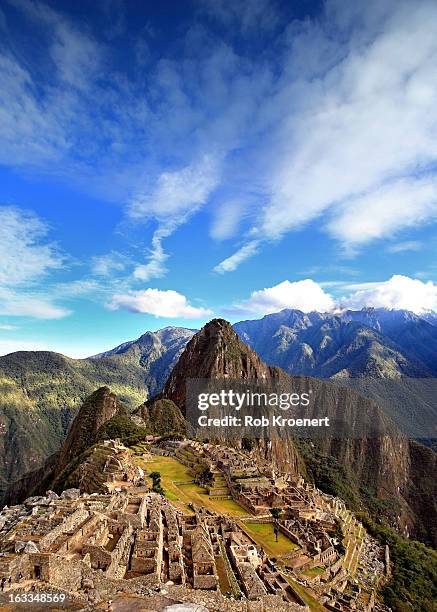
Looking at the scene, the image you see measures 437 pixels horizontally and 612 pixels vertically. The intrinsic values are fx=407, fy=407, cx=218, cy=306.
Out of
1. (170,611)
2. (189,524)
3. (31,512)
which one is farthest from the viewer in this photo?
(189,524)

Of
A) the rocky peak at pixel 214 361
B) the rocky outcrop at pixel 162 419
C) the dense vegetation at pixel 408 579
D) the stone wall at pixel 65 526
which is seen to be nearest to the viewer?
the stone wall at pixel 65 526

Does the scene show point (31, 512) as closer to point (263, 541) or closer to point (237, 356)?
point (263, 541)

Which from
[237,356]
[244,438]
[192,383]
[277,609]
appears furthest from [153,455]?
[237,356]

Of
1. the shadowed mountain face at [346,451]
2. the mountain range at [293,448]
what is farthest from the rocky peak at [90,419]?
the shadowed mountain face at [346,451]

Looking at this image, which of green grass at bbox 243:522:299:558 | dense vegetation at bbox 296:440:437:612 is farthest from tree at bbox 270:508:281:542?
dense vegetation at bbox 296:440:437:612

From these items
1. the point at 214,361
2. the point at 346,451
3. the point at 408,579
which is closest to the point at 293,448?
the point at 214,361

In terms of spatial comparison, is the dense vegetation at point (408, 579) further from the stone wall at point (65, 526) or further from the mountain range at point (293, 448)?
the mountain range at point (293, 448)

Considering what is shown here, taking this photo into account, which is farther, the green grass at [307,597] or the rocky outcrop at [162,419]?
the rocky outcrop at [162,419]

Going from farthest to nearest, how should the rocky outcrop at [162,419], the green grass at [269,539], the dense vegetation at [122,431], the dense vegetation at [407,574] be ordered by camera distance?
the rocky outcrop at [162,419]
the dense vegetation at [122,431]
the dense vegetation at [407,574]
the green grass at [269,539]

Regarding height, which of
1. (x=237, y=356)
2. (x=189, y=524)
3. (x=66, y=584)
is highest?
(x=237, y=356)
